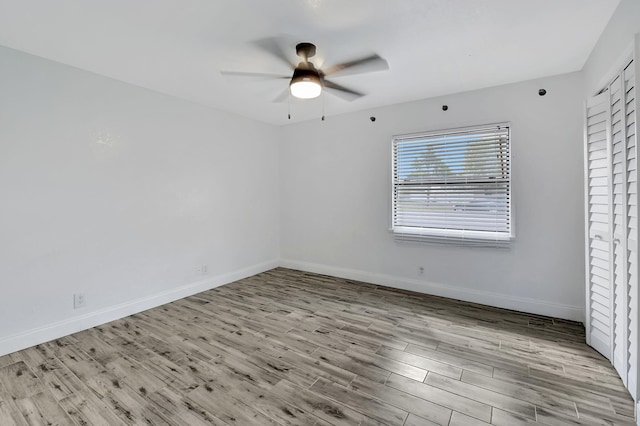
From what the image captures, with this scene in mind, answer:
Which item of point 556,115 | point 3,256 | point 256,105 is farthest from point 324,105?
point 3,256

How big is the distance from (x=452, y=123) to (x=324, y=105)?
1666mm

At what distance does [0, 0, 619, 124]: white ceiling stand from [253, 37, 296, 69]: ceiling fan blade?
0.20 ft

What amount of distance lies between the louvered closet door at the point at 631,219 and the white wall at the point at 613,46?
159mm

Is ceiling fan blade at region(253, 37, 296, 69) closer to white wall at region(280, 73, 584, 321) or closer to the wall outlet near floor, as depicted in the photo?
white wall at region(280, 73, 584, 321)

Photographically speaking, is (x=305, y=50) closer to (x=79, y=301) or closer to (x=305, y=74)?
(x=305, y=74)

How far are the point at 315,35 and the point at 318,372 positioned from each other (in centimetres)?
254

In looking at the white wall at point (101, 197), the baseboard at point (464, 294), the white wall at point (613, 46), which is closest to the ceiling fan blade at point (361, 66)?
the white wall at point (613, 46)

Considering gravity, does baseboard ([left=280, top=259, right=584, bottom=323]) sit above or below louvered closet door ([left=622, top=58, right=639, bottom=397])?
below

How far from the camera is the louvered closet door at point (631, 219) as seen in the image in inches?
67.2

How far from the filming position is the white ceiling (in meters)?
1.94

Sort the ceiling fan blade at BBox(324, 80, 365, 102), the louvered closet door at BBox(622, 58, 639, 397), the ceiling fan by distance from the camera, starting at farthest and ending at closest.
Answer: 1. the ceiling fan blade at BBox(324, 80, 365, 102)
2. the ceiling fan
3. the louvered closet door at BBox(622, 58, 639, 397)

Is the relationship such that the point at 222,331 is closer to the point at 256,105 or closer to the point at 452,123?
the point at 256,105

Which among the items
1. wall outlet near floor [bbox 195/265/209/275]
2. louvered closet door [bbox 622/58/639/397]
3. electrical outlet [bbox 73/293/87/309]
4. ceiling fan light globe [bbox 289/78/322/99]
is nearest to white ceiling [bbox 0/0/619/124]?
ceiling fan light globe [bbox 289/78/322/99]

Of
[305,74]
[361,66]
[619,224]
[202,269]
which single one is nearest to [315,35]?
[305,74]
